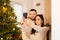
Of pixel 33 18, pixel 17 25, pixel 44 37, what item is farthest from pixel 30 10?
pixel 44 37

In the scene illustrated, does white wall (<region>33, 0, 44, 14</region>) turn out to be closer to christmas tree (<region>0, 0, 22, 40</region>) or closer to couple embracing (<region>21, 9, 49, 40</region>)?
couple embracing (<region>21, 9, 49, 40</region>)

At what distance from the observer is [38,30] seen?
2.76 meters

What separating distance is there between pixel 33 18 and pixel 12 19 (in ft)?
1.35

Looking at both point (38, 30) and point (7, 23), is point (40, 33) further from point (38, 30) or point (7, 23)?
point (7, 23)

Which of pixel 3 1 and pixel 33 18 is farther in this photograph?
pixel 33 18

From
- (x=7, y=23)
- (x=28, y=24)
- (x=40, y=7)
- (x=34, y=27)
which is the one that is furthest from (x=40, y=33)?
(x=7, y=23)

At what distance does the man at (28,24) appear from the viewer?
2846 mm

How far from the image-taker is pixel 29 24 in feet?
9.50

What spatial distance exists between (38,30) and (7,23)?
599 millimetres

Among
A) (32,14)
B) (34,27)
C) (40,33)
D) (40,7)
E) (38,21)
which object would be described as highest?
(40,7)

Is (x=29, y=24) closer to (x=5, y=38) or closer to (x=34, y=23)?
(x=34, y=23)

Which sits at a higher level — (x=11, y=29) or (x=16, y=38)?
(x=11, y=29)

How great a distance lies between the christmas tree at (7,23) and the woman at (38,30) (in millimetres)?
337

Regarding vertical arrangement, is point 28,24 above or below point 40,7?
below
